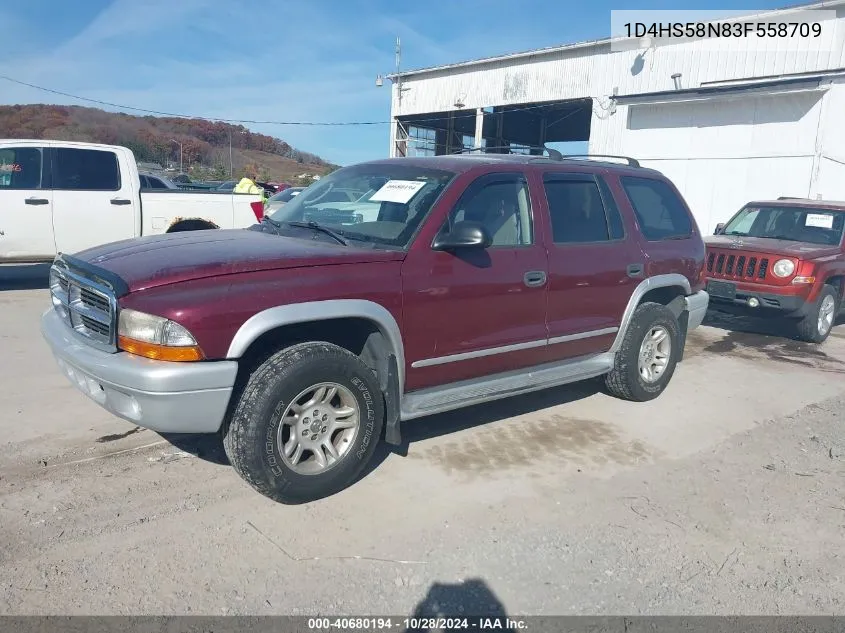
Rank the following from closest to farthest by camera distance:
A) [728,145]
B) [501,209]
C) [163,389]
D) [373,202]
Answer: [163,389]
[373,202]
[501,209]
[728,145]

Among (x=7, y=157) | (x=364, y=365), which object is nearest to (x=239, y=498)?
(x=364, y=365)

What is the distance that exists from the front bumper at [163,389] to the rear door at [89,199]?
617 centimetres

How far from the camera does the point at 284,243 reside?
13.1ft

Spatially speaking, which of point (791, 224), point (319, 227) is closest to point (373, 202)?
point (319, 227)

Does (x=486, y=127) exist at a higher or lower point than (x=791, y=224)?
higher

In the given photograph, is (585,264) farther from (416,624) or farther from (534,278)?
(416,624)

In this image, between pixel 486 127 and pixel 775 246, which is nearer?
pixel 775 246

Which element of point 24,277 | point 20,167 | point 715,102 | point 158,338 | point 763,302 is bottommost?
point 24,277

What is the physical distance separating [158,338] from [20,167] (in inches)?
272

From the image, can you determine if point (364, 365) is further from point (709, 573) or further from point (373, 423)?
point (709, 573)

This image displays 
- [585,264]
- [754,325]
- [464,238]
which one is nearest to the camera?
[464,238]

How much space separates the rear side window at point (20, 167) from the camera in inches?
336

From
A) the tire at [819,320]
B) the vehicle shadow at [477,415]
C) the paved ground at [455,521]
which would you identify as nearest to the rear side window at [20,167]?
the paved ground at [455,521]

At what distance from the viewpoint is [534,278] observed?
4.50 metres
